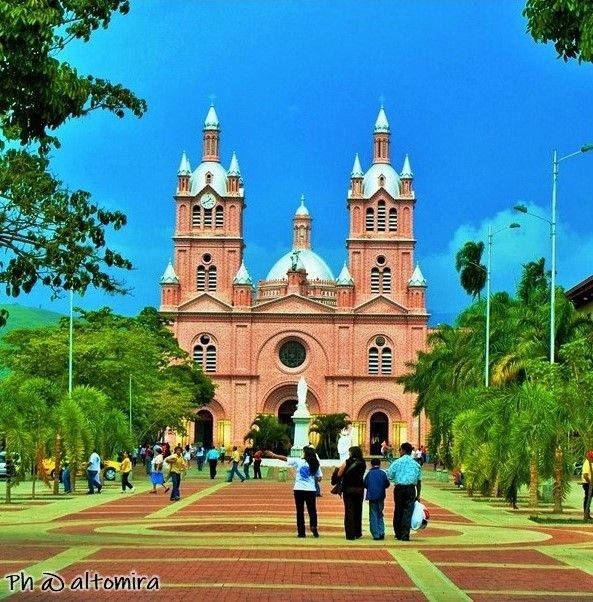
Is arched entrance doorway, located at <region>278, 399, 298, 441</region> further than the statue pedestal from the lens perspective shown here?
Yes

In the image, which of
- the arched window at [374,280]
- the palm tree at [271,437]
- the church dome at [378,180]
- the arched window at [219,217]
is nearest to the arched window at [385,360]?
the arched window at [374,280]

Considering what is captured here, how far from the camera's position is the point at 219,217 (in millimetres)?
106250

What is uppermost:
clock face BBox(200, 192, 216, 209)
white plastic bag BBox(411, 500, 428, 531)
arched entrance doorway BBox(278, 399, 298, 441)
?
clock face BBox(200, 192, 216, 209)

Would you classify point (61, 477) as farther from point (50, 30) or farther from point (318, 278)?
point (318, 278)

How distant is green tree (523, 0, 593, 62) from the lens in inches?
519

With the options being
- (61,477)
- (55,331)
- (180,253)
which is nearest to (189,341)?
(180,253)

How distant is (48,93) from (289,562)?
7.12 meters

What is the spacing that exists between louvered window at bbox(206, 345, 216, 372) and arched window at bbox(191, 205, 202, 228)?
9950 mm

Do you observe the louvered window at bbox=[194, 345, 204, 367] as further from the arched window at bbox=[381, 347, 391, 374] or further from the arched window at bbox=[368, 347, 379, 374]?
the arched window at bbox=[381, 347, 391, 374]

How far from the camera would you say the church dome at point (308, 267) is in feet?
379

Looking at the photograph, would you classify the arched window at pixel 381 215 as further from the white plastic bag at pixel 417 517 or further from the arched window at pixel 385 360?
the white plastic bag at pixel 417 517

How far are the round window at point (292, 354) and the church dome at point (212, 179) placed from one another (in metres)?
12.8


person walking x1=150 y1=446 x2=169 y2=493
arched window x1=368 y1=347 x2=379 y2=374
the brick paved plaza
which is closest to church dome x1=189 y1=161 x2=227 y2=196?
arched window x1=368 y1=347 x2=379 y2=374

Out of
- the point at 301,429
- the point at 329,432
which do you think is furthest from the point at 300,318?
the point at 301,429
